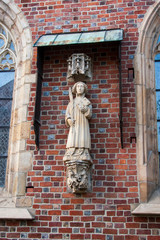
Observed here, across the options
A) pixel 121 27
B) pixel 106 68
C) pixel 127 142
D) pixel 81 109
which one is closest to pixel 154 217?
pixel 127 142

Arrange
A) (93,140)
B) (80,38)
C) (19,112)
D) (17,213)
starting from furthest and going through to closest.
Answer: (19,112) → (80,38) → (93,140) → (17,213)

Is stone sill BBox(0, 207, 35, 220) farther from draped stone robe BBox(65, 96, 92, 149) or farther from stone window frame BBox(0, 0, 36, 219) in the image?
draped stone robe BBox(65, 96, 92, 149)

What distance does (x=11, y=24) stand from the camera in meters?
7.68

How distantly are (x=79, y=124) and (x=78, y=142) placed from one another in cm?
34

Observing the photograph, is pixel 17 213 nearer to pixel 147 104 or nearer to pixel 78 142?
pixel 78 142

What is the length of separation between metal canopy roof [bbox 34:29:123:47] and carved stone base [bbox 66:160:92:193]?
85.1 inches

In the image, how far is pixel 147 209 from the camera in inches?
229

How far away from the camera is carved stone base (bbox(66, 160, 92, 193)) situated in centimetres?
596

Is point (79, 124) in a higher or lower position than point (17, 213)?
higher

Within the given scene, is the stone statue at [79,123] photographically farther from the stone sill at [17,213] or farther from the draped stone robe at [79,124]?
the stone sill at [17,213]

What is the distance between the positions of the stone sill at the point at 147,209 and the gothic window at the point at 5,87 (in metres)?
2.52

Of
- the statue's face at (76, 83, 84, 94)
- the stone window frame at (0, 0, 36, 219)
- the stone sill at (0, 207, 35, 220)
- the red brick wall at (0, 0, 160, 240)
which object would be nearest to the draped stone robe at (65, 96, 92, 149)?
the statue's face at (76, 83, 84, 94)

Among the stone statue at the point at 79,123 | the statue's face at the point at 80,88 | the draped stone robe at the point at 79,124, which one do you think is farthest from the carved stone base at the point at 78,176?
the statue's face at the point at 80,88

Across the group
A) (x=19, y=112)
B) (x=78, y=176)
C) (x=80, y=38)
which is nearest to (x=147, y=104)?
(x=80, y=38)
